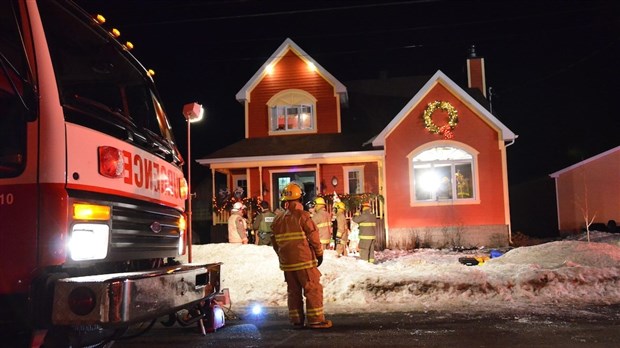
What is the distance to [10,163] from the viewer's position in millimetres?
3125

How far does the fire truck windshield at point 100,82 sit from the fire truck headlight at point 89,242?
66 cm

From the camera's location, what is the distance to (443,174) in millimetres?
18188

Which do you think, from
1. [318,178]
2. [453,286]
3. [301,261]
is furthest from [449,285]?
[318,178]

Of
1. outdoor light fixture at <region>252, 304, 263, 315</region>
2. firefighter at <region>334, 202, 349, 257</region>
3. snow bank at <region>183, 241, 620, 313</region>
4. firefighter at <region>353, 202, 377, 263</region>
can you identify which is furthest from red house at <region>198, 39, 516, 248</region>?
outdoor light fixture at <region>252, 304, 263, 315</region>

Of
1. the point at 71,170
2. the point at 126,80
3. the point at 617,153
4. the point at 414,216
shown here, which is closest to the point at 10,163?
the point at 71,170

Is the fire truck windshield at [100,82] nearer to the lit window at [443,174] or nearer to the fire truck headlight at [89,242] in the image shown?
the fire truck headlight at [89,242]

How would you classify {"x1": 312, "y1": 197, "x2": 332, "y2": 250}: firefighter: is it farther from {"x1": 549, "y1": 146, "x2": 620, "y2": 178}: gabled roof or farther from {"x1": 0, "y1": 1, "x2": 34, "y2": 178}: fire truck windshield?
{"x1": 549, "y1": 146, "x2": 620, "y2": 178}: gabled roof

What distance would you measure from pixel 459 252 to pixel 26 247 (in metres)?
14.3

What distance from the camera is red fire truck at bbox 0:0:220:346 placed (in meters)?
3.04

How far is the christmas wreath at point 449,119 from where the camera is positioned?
697 inches

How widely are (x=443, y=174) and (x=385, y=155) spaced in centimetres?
205

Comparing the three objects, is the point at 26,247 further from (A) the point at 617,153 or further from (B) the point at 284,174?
(A) the point at 617,153

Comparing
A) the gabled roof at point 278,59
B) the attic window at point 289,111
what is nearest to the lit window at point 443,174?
the gabled roof at point 278,59

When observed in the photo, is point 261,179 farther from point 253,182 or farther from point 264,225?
point 264,225
